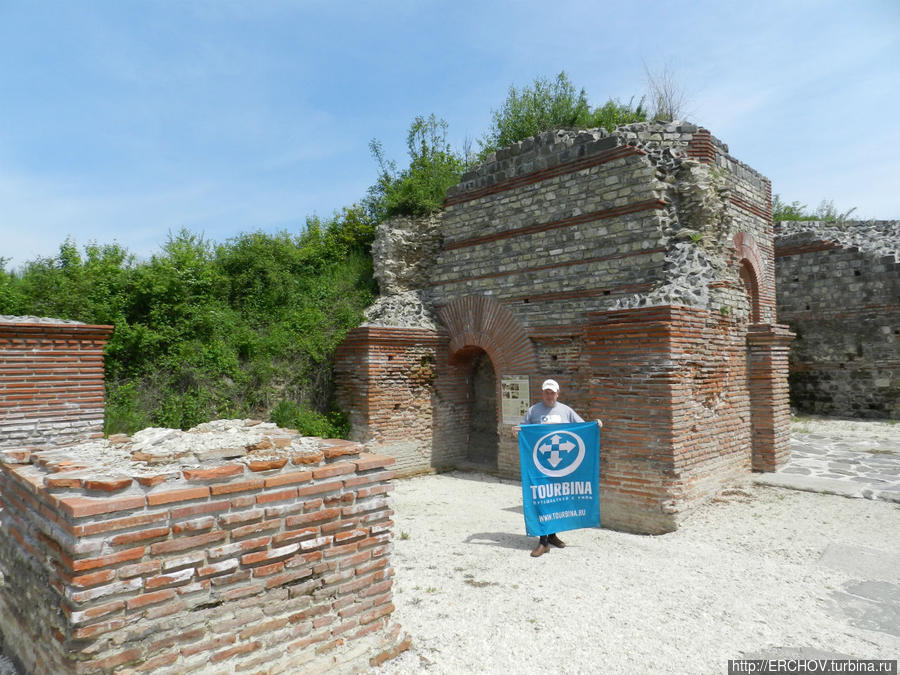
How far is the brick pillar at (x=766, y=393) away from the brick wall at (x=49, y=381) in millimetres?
8306

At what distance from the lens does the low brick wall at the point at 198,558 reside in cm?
236

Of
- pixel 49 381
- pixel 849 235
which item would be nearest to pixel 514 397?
pixel 49 381

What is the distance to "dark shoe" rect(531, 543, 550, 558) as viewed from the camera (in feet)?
16.2

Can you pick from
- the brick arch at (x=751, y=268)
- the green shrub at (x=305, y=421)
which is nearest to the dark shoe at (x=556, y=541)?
the green shrub at (x=305, y=421)

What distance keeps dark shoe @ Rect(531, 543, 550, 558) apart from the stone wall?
11328mm

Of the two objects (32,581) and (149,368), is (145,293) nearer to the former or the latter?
(149,368)

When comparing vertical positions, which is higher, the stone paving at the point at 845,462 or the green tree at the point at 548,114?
the green tree at the point at 548,114

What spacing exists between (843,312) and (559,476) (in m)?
11.4

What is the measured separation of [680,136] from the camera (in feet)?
25.7

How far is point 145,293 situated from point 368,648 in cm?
697

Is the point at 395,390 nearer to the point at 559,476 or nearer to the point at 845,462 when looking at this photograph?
the point at 559,476

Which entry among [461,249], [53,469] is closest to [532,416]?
[53,469]

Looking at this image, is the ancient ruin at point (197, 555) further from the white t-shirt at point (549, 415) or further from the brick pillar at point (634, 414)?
the brick pillar at point (634, 414)

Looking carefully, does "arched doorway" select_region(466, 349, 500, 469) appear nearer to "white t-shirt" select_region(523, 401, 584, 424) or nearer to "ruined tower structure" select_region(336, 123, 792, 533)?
"ruined tower structure" select_region(336, 123, 792, 533)
